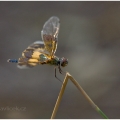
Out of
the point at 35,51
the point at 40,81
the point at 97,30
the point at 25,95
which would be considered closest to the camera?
the point at 35,51

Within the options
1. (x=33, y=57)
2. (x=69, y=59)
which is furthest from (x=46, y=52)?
(x=69, y=59)

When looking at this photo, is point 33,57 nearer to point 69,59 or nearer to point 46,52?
point 46,52

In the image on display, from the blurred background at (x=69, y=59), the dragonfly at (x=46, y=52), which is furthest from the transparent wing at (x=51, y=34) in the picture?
the blurred background at (x=69, y=59)

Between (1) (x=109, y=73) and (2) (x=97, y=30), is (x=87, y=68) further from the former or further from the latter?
(2) (x=97, y=30)

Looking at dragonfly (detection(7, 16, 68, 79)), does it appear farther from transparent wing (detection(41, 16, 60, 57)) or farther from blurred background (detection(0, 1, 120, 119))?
blurred background (detection(0, 1, 120, 119))

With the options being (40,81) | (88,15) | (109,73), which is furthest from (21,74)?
(88,15)

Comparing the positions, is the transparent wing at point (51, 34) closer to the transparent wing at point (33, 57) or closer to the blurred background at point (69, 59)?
the transparent wing at point (33, 57)

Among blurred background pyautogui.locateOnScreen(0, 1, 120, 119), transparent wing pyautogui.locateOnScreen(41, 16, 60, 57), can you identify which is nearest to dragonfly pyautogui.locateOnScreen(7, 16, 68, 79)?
transparent wing pyautogui.locateOnScreen(41, 16, 60, 57)
